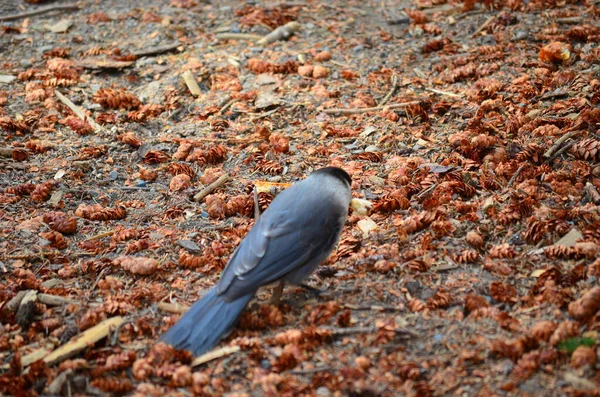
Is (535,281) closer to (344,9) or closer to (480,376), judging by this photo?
(480,376)

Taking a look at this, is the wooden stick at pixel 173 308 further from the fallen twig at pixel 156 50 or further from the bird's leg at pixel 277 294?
the fallen twig at pixel 156 50

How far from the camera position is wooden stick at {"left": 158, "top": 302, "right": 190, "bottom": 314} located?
4.19 meters

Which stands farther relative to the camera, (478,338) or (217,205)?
(217,205)

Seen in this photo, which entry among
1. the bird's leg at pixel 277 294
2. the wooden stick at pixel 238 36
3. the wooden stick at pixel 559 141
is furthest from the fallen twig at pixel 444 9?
the bird's leg at pixel 277 294

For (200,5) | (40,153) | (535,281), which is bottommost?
(535,281)

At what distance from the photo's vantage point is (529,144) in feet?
17.8

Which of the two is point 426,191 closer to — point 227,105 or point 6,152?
point 227,105

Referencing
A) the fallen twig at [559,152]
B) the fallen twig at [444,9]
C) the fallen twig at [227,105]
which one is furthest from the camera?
the fallen twig at [444,9]

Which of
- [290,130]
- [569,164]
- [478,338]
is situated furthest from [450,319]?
[290,130]

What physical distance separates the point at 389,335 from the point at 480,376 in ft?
1.68

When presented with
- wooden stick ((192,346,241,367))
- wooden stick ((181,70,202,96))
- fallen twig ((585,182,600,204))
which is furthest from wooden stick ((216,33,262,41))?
wooden stick ((192,346,241,367))

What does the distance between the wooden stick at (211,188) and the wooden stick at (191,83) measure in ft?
5.03

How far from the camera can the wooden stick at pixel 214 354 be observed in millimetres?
3729

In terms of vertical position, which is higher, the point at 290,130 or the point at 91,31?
the point at 91,31
